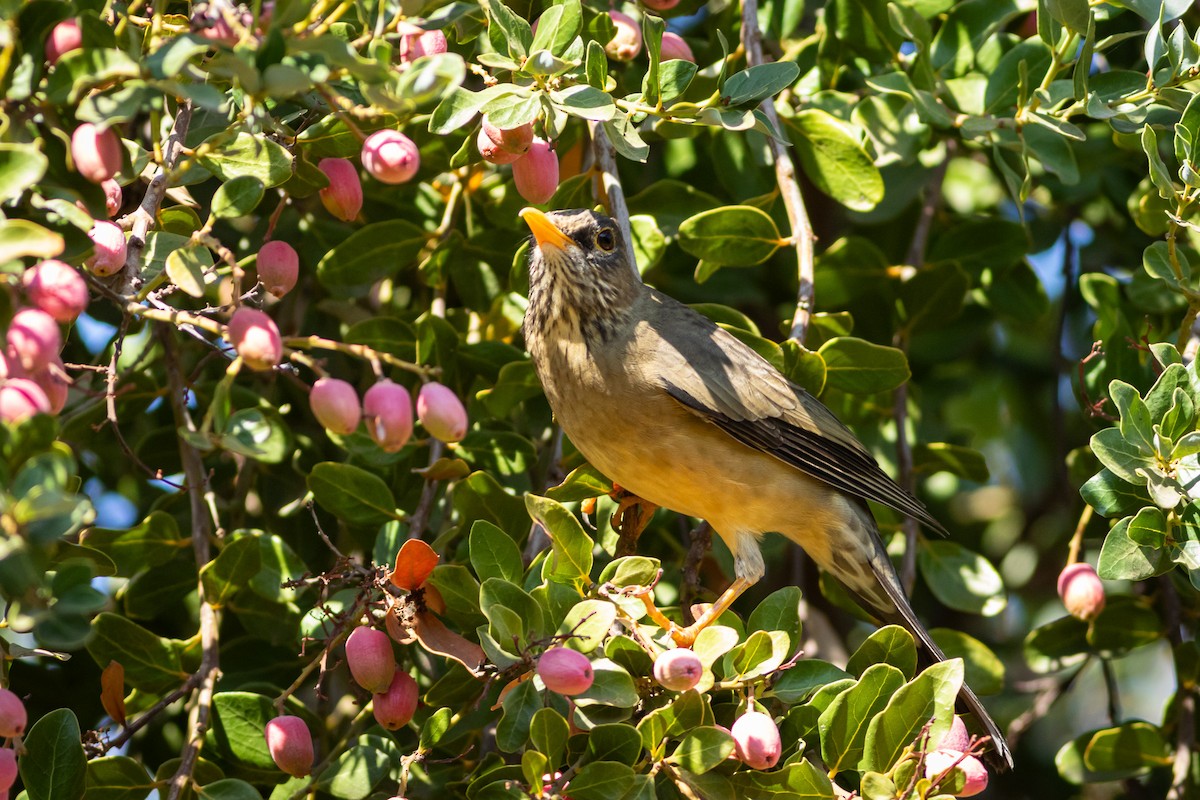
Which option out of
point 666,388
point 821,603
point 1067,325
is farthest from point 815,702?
point 1067,325

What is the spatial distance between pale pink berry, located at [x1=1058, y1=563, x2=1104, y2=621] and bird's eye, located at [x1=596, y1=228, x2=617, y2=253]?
177cm

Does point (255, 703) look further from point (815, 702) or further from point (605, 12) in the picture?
point (605, 12)

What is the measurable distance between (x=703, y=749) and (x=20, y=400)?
1552 millimetres

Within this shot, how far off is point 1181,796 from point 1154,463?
1354 mm

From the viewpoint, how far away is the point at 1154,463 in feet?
9.90

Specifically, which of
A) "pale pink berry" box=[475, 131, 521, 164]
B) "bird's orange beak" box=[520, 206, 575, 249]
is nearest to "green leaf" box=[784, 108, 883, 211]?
"bird's orange beak" box=[520, 206, 575, 249]

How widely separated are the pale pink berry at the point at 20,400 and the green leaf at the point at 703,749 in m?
1.49

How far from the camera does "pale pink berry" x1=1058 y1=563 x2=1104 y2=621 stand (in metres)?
3.61

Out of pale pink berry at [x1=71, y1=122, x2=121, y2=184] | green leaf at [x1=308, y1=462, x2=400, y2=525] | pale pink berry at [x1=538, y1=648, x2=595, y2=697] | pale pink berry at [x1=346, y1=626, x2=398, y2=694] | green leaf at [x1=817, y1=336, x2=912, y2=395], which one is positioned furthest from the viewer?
green leaf at [x1=817, y1=336, x2=912, y2=395]

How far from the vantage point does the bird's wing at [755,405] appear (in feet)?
13.1

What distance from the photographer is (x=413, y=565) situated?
296cm

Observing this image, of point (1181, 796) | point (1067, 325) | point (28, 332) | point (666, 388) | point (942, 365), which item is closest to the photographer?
point (28, 332)

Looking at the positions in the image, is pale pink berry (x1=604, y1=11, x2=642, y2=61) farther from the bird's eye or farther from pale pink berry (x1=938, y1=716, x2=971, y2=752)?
pale pink berry (x1=938, y1=716, x2=971, y2=752)

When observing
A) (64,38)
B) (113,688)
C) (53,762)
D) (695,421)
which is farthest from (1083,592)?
(64,38)
